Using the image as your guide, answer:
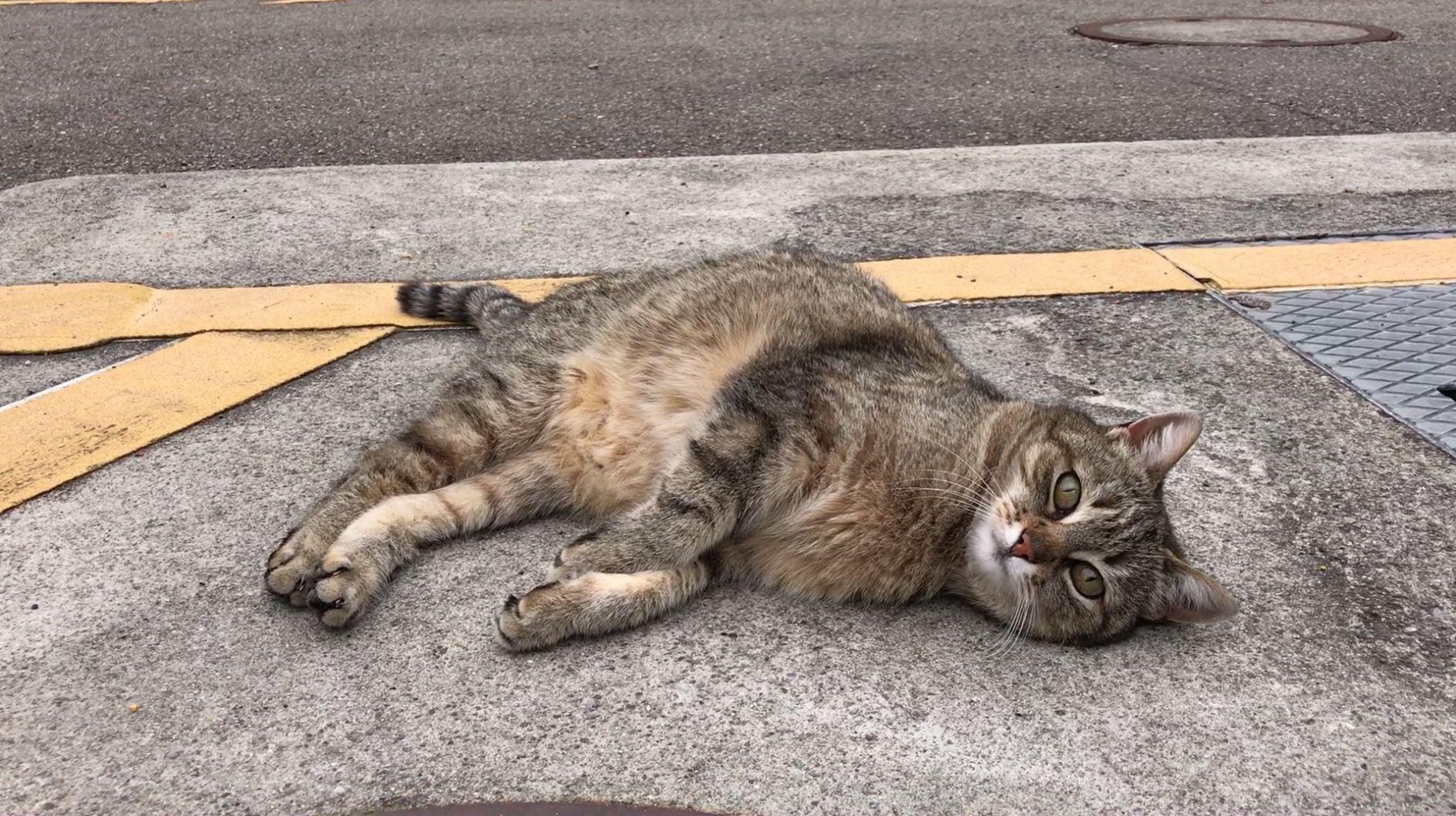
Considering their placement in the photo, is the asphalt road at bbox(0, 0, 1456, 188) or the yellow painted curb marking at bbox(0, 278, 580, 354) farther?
the asphalt road at bbox(0, 0, 1456, 188)

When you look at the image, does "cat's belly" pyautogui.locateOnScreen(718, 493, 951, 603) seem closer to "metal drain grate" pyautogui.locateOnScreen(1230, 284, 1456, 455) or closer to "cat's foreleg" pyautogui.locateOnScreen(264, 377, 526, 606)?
"cat's foreleg" pyautogui.locateOnScreen(264, 377, 526, 606)

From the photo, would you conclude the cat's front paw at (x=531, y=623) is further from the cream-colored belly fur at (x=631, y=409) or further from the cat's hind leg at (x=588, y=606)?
the cream-colored belly fur at (x=631, y=409)

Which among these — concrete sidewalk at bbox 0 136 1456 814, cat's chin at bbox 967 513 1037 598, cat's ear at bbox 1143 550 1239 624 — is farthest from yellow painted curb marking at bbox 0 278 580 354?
cat's ear at bbox 1143 550 1239 624

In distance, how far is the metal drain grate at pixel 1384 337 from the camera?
3588mm

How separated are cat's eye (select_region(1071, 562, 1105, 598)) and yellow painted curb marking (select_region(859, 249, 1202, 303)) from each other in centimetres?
171

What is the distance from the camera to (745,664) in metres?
2.59

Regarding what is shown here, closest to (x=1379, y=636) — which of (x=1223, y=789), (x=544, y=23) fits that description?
(x=1223, y=789)

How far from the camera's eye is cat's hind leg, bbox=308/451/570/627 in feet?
8.84

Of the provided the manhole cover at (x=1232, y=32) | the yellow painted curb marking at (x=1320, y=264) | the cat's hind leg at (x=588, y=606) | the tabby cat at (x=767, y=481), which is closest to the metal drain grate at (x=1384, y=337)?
the yellow painted curb marking at (x=1320, y=264)

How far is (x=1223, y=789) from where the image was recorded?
2.25 metres

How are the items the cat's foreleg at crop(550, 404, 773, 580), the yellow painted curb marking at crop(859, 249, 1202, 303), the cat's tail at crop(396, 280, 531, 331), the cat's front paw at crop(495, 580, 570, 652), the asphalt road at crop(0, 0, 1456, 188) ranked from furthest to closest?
the asphalt road at crop(0, 0, 1456, 188), the yellow painted curb marking at crop(859, 249, 1202, 303), the cat's tail at crop(396, 280, 531, 331), the cat's foreleg at crop(550, 404, 773, 580), the cat's front paw at crop(495, 580, 570, 652)

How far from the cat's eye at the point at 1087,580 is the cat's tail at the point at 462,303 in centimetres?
198

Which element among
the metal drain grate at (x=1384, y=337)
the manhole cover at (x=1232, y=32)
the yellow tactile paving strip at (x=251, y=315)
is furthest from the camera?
the manhole cover at (x=1232, y=32)

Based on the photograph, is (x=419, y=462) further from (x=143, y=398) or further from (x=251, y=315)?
(x=251, y=315)
